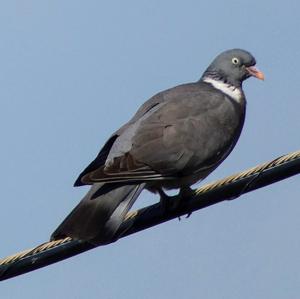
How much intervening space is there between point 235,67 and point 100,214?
247cm

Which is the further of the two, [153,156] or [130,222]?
[153,156]

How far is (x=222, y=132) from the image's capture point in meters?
6.95

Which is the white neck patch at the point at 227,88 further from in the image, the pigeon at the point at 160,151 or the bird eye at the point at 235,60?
the bird eye at the point at 235,60

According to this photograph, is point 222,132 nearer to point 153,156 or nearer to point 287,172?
point 153,156

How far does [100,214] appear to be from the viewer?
19.1 ft

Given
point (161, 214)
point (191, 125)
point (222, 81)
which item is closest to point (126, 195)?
A: point (161, 214)

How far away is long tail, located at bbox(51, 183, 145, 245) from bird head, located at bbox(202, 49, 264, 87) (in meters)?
1.91

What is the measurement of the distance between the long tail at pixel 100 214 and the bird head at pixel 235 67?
1.91 meters

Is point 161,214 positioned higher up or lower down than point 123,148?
lower down

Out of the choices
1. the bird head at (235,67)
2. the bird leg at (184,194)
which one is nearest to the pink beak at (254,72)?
the bird head at (235,67)

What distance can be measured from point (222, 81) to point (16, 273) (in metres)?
3.17

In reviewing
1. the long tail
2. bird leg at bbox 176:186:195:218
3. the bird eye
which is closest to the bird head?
the bird eye

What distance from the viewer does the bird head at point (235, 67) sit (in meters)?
7.89

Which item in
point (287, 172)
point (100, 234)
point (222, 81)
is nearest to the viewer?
point (287, 172)
